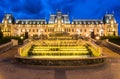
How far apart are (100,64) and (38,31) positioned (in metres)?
117

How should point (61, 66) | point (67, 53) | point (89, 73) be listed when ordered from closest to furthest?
point (89, 73)
point (61, 66)
point (67, 53)

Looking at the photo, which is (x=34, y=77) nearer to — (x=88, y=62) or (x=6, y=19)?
(x=88, y=62)

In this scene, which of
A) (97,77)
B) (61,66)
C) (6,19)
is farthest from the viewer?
(6,19)

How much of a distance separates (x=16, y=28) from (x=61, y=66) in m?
118

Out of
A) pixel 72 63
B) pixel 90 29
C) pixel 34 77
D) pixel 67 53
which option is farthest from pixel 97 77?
pixel 90 29

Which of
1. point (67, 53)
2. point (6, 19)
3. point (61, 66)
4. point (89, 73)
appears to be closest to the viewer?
point (89, 73)

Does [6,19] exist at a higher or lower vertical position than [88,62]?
higher

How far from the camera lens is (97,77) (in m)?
10.5

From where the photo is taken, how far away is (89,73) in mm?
11586

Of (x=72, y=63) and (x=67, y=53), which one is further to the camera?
(x=67, y=53)

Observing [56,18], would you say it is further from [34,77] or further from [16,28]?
[34,77]

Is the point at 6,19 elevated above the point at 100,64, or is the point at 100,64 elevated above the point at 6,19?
the point at 6,19

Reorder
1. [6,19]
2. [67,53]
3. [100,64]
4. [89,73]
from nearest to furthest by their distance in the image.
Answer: [89,73] < [100,64] < [67,53] < [6,19]

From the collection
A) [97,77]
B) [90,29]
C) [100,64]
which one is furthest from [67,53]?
[90,29]
